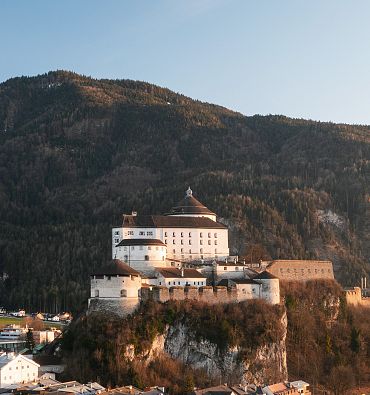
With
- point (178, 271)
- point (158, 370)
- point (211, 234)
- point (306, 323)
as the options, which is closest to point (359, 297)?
point (306, 323)

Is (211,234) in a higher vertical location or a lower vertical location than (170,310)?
higher

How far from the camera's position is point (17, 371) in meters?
94.4

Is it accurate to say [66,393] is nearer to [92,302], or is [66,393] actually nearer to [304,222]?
[92,302]

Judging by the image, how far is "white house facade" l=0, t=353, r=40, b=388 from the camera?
93750 mm

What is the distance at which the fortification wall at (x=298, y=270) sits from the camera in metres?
115

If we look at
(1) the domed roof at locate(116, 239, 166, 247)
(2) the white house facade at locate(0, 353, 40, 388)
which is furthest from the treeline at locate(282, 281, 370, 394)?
(2) the white house facade at locate(0, 353, 40, 388)

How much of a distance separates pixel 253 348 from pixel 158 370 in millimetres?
11588

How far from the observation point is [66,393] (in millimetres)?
82438

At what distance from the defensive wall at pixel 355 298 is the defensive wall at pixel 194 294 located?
24.7m

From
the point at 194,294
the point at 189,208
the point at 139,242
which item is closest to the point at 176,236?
the point at 189,208

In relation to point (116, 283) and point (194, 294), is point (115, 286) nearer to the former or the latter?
point (116, 283)

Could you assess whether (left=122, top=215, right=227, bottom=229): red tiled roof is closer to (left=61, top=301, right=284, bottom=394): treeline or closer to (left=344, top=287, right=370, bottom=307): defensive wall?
(left=61, top=301, right=284, bottom=394): treeline

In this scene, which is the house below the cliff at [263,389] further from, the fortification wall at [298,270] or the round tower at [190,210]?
the round tower at [190,210]

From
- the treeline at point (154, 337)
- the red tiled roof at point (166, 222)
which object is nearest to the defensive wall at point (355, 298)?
the red tiled roof at point (166, 222)
